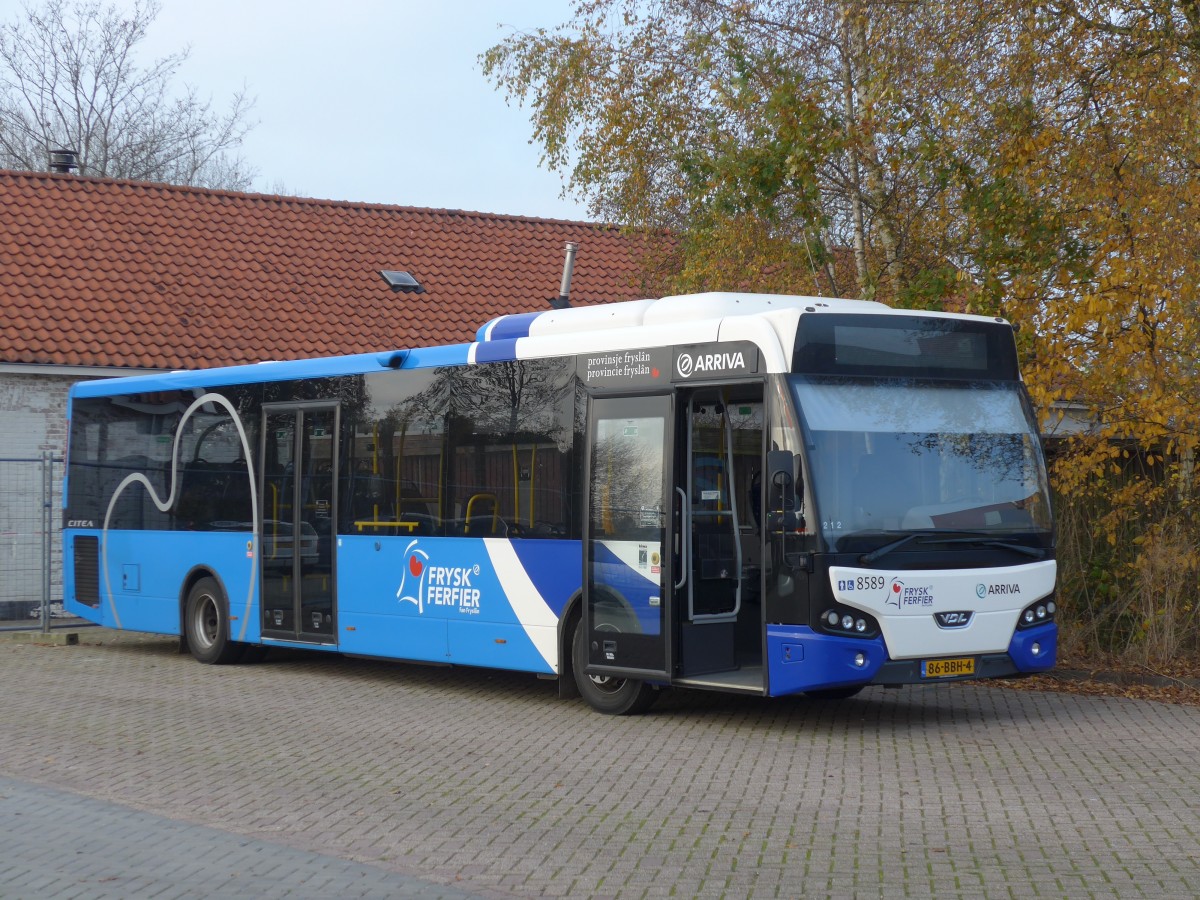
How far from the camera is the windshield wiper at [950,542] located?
34.6ft

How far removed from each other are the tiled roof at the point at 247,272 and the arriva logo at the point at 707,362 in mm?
11288

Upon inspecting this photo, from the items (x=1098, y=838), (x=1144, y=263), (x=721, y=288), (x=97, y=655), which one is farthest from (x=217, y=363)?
(x=1098, y=838)

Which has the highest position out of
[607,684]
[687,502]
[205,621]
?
[687,502]

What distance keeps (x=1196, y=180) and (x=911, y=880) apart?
8639mm

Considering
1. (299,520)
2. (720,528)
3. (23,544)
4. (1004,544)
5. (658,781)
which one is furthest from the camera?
(23,544)

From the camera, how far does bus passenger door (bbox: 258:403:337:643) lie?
1469 centimetres

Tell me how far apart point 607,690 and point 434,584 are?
6.89ft

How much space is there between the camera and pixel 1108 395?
1396 cm

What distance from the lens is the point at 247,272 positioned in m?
25.0

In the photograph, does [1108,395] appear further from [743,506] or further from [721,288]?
[721,288]

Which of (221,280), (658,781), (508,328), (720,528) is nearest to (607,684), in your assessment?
(720,528)

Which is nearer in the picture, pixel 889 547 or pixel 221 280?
pixel 889 547

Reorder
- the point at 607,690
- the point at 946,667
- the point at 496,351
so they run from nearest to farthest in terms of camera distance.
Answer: the point at 946,667 < the point at 607,690 < the point at 496,351

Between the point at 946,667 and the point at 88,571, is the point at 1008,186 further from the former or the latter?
the point at 88,571
